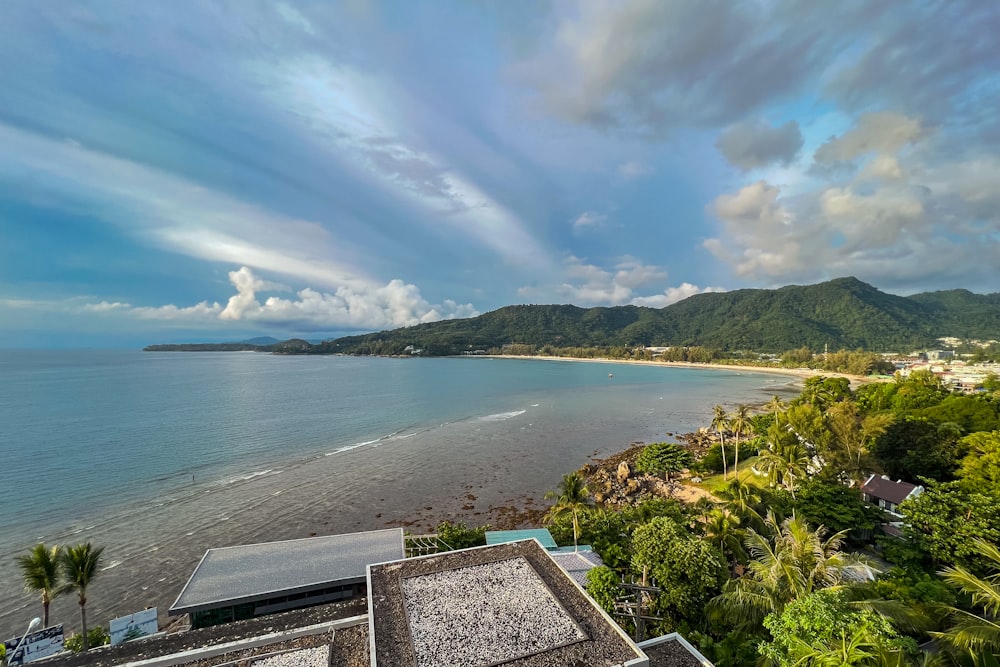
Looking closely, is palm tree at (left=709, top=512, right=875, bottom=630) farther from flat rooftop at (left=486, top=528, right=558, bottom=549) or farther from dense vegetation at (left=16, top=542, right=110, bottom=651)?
dense vegetation at (left=16, top=542, right=110, bottom=651)

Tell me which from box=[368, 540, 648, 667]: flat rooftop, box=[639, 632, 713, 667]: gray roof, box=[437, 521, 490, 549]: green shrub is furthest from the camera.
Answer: box=[437, 521, 490, 549]: green shrub

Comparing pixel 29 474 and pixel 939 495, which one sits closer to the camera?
pixel 939 495

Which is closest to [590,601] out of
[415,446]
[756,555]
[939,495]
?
[756,555]

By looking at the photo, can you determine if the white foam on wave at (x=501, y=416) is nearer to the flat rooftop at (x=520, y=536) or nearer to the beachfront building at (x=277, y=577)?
the flat rooftop at (x=520, y=536)

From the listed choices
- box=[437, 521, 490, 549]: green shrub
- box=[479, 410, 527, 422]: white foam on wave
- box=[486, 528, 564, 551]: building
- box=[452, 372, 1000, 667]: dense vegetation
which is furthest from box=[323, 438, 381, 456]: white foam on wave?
box=[452, 372, 1000, 667]: dense vegetation

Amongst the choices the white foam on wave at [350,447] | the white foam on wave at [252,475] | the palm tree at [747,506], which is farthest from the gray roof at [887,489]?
the white foam on wave at [252,475]

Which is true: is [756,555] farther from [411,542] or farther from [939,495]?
[411,542]

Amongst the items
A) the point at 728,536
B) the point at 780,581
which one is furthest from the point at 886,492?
the point at 780,581
